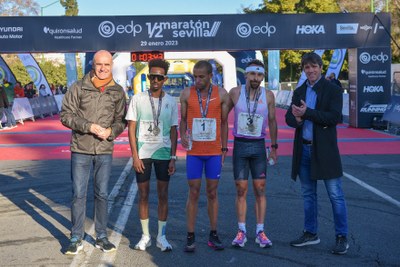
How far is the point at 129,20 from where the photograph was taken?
1678 centimetres

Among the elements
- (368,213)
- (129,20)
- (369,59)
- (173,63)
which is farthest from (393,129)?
(173,63)

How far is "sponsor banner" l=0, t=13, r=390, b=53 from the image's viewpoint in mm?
16656

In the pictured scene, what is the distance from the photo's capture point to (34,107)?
83.5 ft

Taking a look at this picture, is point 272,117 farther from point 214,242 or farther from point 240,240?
point 214,242

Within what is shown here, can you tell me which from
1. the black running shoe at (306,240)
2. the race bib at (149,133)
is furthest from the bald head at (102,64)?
the black running shoe at (306,240)

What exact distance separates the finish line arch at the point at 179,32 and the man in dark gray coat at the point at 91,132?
39.0 ft

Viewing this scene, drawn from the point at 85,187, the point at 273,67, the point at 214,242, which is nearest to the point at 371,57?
the point at 273,67

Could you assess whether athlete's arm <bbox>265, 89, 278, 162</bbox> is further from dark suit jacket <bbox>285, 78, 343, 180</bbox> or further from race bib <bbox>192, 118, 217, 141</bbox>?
race bib <bbox>192, 118, 217, 141</bbox>

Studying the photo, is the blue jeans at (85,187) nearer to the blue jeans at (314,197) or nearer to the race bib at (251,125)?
the race bib at (251,125)

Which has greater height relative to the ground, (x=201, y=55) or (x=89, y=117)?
(x=201, y=55)

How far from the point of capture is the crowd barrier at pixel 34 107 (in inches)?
904

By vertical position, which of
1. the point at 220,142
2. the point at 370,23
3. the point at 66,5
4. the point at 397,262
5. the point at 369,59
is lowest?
the point at 397,262

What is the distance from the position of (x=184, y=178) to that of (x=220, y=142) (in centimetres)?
411

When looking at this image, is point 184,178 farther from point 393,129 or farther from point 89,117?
point 393,129
